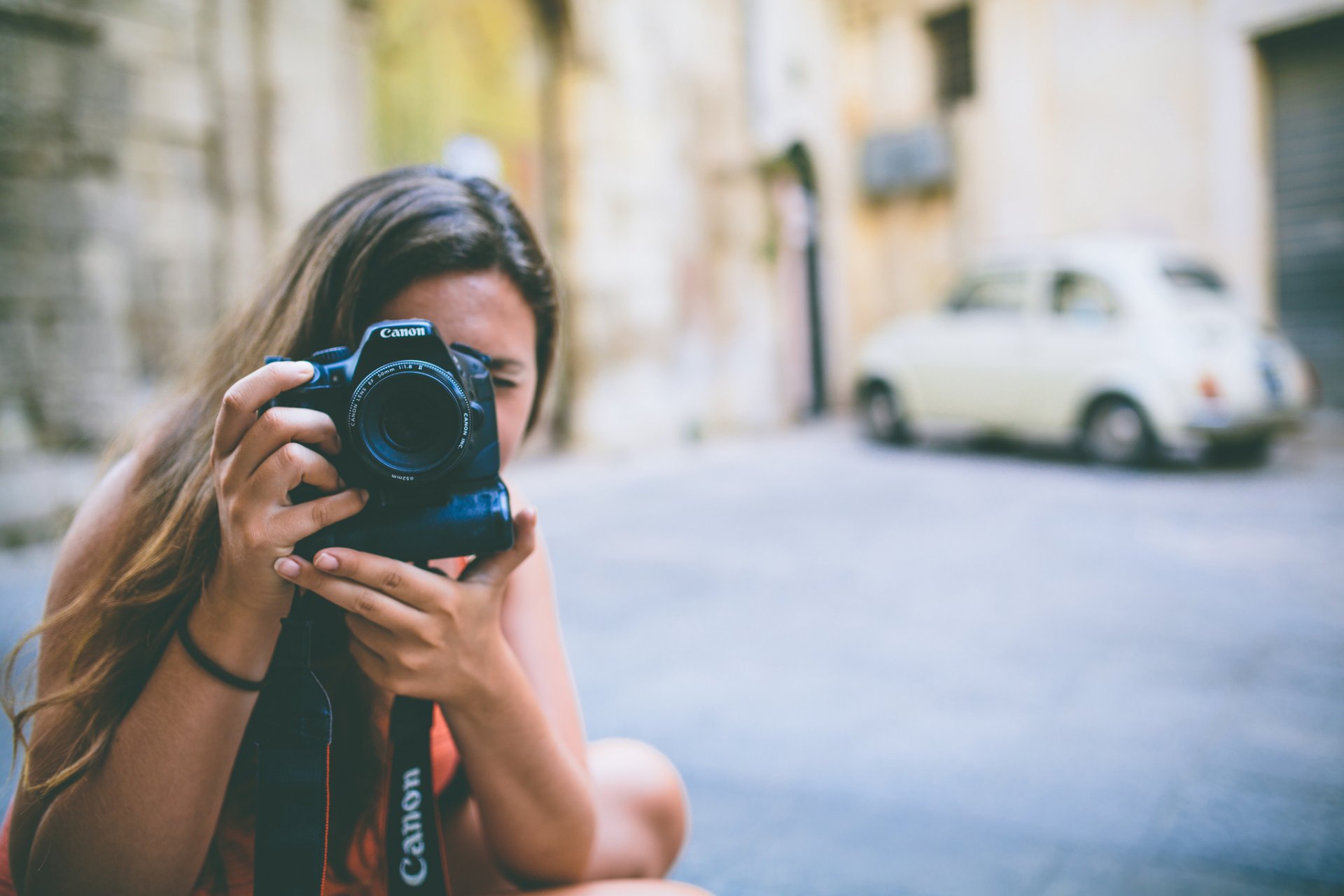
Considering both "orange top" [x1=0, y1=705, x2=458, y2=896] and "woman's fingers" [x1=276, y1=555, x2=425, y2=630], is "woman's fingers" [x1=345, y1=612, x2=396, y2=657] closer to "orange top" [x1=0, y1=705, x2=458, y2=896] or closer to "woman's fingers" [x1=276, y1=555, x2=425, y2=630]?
"woman's fingers" [x1=276, y1=555, x2=425, y2=630]

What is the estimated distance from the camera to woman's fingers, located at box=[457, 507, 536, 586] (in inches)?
42.0

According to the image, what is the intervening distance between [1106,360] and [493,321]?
23.2 feet

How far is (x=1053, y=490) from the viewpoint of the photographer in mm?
6555

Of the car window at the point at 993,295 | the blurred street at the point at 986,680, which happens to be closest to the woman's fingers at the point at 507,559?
the blurred street at the point at 986,680

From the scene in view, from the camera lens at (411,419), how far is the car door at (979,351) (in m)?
7.51

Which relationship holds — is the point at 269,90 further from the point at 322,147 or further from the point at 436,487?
the point at 436,487

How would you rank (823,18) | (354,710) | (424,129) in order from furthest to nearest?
1. (823,18)
2. (424,129)
3. (354,710)

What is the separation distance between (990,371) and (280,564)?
783cm

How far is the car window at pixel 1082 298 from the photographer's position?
7500 mm

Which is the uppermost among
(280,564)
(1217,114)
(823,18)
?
(823,18)

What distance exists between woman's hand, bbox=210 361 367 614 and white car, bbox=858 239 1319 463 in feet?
23.3

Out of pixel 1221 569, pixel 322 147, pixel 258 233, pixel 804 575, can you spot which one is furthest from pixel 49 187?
pixel 1221 569

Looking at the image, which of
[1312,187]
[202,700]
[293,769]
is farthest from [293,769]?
[1312,187]

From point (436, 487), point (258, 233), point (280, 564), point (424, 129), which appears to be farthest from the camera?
point (424, 129)
